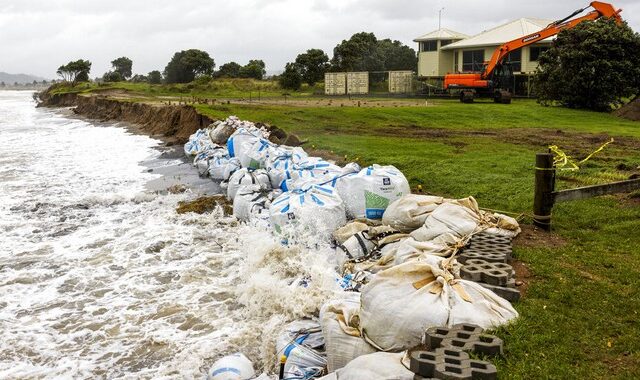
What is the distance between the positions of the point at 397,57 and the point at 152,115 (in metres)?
26.1

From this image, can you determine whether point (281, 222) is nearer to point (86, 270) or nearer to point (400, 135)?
point (86, 270)

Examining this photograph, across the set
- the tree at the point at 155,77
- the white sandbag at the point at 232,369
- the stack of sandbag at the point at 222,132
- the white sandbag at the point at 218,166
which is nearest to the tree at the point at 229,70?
the tree at the point at 155,77

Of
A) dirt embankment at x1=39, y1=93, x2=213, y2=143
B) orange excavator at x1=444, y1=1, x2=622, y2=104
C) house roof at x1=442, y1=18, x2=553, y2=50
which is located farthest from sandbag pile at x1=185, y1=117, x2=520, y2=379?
house roof at x1=442, y1=18, x2=553, y2=50

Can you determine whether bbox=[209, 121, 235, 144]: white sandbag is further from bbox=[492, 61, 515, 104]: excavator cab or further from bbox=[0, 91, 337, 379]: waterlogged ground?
bbox=[492, 61, 515, 104]: excavator cab

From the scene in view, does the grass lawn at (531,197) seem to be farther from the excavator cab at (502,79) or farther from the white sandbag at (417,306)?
the excavator cab at (502,79)

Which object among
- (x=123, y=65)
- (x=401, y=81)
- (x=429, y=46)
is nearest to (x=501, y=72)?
(x=401, y=81)

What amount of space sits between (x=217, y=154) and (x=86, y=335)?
8.13m

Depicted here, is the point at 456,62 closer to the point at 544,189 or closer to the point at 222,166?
the point at 222,166

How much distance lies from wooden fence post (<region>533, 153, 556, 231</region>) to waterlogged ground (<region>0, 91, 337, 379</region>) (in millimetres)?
2389

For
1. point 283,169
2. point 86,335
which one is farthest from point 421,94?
point 86,335

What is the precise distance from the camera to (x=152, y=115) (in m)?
25.3

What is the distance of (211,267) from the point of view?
6555 mm

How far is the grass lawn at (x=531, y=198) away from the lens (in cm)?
333

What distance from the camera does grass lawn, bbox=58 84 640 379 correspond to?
3.33 metres
